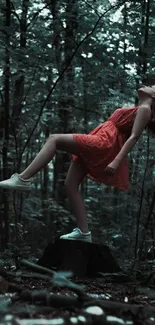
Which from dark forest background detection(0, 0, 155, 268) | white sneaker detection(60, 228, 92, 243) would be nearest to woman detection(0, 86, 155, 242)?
white sneaker detection(60, 228, 92, 243)

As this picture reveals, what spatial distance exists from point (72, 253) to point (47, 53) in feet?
9.52

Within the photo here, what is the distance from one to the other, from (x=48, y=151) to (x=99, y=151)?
52 cm

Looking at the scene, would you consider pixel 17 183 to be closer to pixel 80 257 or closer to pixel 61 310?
pixel 80 257

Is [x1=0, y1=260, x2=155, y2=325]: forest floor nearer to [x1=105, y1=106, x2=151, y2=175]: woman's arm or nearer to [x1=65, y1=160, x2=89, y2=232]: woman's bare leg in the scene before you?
[x1=105, y1=106, x2=151, y2=175]: woman's arm

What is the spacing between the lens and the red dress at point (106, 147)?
12.6 feet

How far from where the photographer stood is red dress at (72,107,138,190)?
3.84 m

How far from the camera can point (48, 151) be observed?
371 cm

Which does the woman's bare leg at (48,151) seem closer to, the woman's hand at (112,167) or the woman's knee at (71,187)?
the woman's hand at (112,167)

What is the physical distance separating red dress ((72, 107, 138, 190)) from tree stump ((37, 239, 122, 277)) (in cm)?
71

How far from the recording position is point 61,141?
3740 mm

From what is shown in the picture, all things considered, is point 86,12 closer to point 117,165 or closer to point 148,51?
point 148,51

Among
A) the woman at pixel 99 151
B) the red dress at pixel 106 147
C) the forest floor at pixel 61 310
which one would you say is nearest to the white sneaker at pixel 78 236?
the woman at pixel 99 151

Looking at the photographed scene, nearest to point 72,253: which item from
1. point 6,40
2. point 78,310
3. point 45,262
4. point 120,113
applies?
point 45,262

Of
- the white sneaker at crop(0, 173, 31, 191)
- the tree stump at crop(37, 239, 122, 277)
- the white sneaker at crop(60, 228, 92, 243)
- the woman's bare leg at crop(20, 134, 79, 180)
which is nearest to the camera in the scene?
the white sneaker at crop(0, 173, 31, 191)
